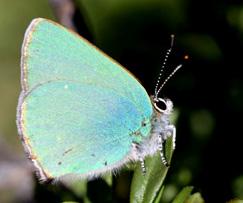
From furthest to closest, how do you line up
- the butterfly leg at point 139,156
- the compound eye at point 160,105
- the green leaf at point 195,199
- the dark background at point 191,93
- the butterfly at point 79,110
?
the compound eye at point 160,105 < the butterfly at point 79,110 < the dark background at point 191,93 < the butterfly leg at point 139,156 < the green leaf at point 195,199

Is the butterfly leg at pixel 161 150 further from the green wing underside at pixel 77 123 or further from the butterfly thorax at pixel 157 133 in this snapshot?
the green wing underside at pixel 77 123

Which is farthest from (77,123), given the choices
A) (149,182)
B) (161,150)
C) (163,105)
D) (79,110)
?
(149,182)

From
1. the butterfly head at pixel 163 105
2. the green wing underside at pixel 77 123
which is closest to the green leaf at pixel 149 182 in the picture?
the butterfly head at pixel 163 105

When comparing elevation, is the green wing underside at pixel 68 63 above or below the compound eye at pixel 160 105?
above

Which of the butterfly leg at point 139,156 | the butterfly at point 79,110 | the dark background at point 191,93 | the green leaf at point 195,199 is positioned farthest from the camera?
the butterfly at point 79,110

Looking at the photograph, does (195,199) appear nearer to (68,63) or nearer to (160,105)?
(160,105)

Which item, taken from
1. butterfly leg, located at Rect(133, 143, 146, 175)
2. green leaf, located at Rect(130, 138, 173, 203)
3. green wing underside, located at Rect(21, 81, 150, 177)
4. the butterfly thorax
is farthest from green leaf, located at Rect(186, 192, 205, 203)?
green wing underside, located at Rect(21, 81, 150, 177)

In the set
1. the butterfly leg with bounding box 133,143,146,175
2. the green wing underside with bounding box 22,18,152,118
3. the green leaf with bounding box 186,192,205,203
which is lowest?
the butterfly leg with bounding box 133,143,146,175

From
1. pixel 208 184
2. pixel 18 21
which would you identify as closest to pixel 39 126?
pixel 208 184

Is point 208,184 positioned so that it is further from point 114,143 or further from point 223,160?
point 114,143

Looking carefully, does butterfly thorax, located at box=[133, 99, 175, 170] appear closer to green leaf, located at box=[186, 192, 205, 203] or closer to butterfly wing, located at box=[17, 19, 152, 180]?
butterfly wing, located at box=[17, 19, 152, 180]
